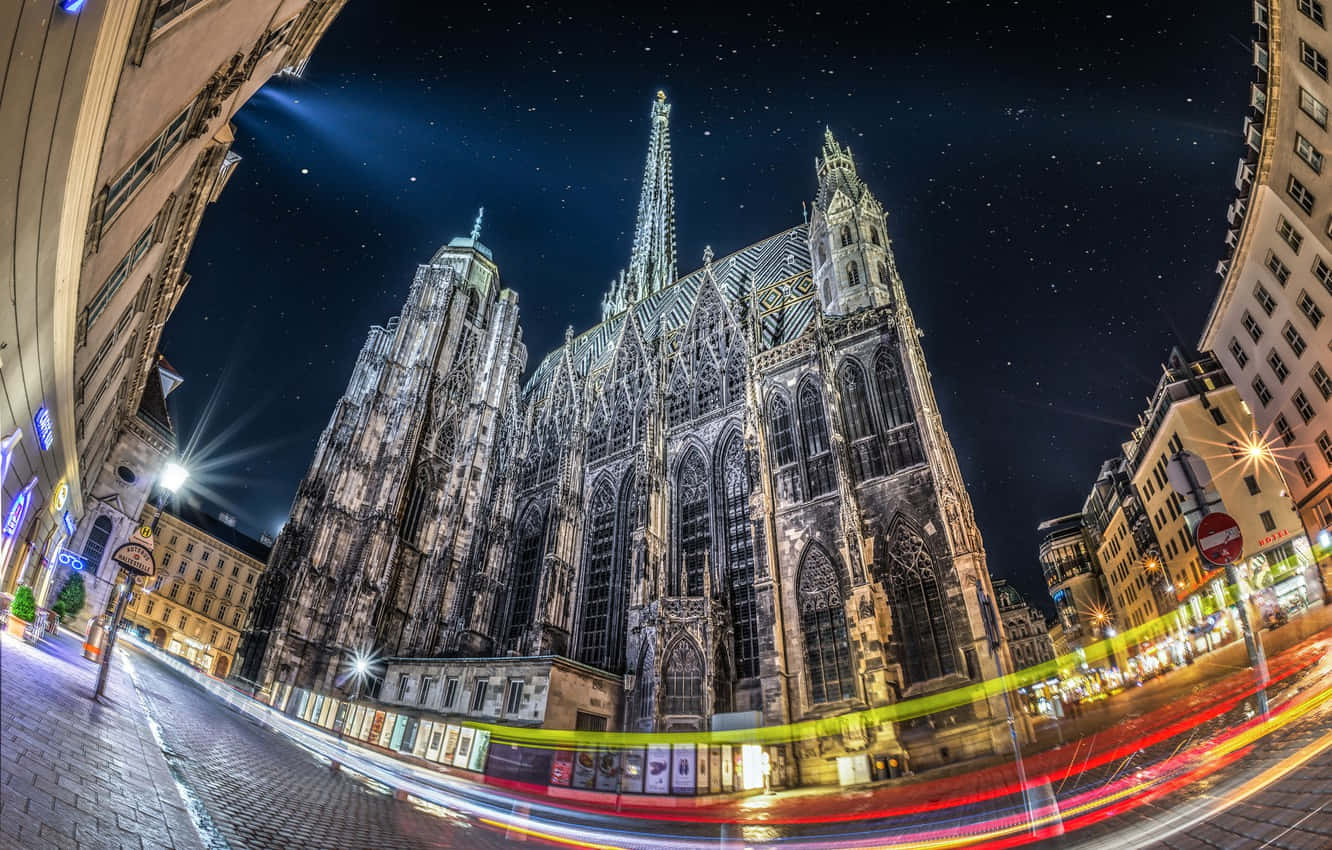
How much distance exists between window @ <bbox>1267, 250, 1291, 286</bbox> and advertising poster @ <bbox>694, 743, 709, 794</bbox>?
3647 centimetres

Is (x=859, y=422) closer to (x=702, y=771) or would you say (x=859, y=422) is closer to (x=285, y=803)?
(x=702, y=771)

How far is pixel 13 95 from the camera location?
5.96m

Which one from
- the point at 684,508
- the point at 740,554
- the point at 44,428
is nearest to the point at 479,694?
the point at 684,508

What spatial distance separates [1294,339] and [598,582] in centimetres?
3825

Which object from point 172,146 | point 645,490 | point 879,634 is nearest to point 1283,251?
point 879,634

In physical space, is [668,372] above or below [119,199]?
above

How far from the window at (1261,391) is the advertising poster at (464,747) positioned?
44.2 metres

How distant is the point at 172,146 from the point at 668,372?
83.8 ft

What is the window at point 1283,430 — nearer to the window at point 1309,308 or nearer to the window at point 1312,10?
the window at point 1309,308

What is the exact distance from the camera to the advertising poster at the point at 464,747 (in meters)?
18.2

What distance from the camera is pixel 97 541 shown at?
37719mm

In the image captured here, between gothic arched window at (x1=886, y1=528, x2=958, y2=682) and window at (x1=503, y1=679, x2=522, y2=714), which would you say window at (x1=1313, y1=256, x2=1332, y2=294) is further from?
window at (x1=503, y1=679, x2=522, y2=714)

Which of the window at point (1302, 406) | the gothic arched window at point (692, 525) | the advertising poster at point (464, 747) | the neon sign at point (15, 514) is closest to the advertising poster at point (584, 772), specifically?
the advertising poster at point (464, 747)

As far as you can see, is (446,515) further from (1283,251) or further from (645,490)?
(1283,251)
